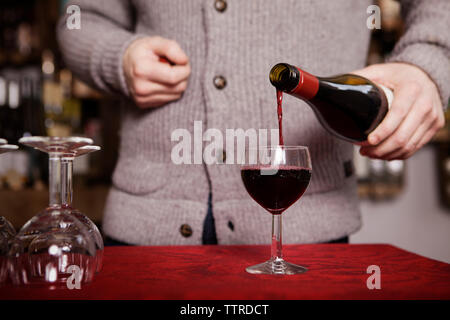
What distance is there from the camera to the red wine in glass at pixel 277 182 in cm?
75

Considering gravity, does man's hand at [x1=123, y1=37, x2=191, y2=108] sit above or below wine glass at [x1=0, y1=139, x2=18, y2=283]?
above

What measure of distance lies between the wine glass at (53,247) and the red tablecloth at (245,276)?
0.03 metres

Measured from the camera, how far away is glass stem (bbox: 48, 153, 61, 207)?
0.63 metres

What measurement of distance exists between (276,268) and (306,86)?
0.30 m

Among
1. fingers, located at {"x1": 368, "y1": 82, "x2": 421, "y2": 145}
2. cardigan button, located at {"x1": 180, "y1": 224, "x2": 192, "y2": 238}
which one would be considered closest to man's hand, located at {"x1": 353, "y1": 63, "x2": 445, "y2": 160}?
fingers, located at {"x1": 368, "y1": 82, "x2": 421, "y2": 145}

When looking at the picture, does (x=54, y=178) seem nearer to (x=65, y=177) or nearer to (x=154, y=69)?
(x=65, y=177)

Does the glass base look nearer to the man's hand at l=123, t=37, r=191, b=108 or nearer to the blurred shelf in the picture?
the man's hand at l=123, t=37, r=191, b=108

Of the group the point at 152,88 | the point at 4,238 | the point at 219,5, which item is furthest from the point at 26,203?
the point at 4,238

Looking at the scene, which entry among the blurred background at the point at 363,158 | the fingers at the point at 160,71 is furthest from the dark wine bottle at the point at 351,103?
the blurred background at the point at 363,158

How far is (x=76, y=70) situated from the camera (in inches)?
47.2

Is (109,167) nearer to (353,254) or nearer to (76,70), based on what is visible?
(76,70)

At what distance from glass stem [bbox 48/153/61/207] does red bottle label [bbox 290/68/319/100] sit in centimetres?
37

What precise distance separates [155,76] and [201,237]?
360 mm

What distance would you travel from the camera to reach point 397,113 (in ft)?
2.73
